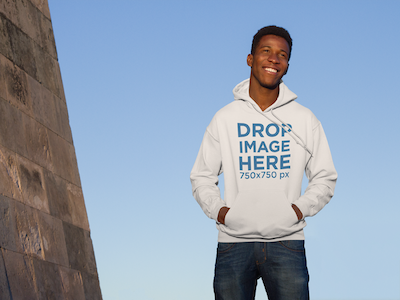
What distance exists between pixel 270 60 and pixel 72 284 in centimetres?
435

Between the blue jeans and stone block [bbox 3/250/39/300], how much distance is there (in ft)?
8.13

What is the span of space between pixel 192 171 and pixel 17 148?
2889 mm

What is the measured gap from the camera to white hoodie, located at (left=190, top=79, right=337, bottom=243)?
4000mm

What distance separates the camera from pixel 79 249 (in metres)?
7.36

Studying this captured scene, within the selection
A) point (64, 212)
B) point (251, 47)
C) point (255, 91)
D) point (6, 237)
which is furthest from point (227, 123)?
point (64, 212)

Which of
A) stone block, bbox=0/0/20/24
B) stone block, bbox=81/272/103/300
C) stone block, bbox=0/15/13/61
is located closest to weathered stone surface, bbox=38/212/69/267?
stone block, bbox=81/272/103/300

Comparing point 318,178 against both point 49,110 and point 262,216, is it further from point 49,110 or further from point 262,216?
point 49,110

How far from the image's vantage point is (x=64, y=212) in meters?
7.14

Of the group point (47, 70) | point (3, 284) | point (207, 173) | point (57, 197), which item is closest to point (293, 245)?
point (207, 173)

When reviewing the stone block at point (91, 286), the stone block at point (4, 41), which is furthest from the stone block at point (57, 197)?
the stone block at point (4, 41)

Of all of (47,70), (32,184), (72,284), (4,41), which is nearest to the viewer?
(32,184)

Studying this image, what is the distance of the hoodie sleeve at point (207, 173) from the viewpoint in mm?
4199

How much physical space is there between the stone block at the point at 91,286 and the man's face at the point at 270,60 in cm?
447

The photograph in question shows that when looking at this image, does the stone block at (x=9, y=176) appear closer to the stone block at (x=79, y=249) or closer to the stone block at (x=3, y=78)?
the stone block at (x=3, y=78)
